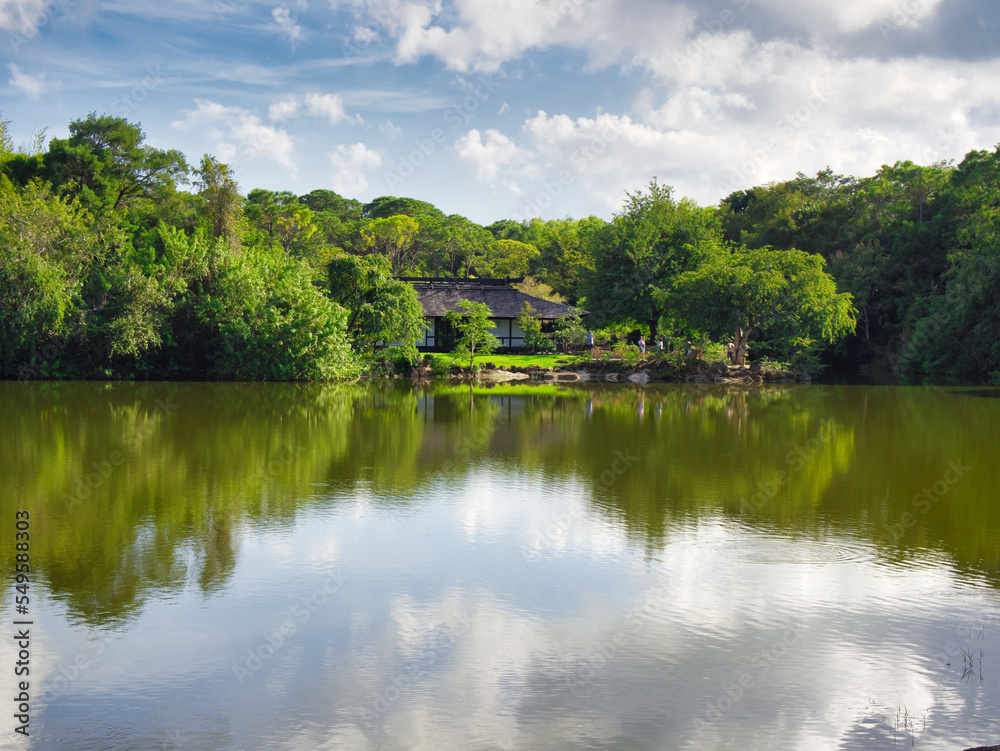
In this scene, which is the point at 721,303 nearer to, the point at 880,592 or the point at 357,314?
the point at 357,314

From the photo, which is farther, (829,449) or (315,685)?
(829,449)

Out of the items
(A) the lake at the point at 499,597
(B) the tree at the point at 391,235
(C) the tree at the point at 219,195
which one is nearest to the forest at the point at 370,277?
(C) the tree at the point at 219,195

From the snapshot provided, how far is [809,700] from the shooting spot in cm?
521

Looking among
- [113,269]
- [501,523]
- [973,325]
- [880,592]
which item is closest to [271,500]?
[501,523]

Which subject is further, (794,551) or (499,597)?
(794,551)

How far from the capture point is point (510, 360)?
40.3 meters

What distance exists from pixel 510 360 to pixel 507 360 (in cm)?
20

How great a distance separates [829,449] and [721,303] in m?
21.9

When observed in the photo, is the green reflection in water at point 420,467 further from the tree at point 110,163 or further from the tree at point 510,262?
the tree at point 510,262

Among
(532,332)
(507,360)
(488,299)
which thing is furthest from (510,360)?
(488,299)

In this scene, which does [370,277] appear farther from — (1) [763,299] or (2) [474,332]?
(1) [763,299]

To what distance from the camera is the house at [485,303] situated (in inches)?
1800

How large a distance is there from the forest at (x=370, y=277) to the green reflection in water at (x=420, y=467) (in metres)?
6.63

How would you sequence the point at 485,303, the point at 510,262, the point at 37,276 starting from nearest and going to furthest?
Result: the point at 37,276
the point at 485,303
the point at 510,262
